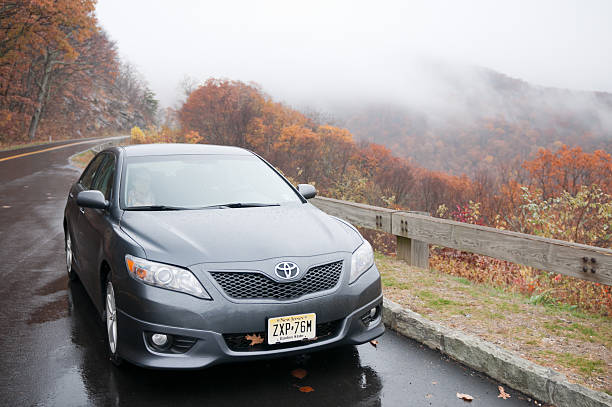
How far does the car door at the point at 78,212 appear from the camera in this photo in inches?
212

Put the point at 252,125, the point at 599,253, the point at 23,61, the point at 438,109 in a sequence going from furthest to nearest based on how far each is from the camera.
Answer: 1. the point at 438,109
2. the point at 23,61
3. the point at 252,125
4. the point at 599,253

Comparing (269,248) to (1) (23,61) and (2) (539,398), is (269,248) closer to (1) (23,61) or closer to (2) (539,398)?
(2) (539,398)

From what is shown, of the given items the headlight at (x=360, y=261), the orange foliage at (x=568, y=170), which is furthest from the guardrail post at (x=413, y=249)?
the orange foliage at (x=568, y=170)

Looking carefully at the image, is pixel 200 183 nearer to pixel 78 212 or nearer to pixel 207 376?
pixel 78 212

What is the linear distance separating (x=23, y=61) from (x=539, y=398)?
48.9 m

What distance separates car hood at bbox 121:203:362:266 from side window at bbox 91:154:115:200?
690 millimetres

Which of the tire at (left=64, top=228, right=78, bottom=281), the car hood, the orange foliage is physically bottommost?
the orange foliage

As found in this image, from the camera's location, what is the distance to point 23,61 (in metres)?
43.5

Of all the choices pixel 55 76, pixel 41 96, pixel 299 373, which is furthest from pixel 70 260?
pixel 55 76

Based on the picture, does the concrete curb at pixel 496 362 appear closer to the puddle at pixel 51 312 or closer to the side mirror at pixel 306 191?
the side mirror at pixel 306 191

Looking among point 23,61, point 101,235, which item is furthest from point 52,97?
point 101,235

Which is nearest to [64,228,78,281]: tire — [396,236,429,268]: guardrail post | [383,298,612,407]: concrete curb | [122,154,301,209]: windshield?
[122,154,301,209]: windshield

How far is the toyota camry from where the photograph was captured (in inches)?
133

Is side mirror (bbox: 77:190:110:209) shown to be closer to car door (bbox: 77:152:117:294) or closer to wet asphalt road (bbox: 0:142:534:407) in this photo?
car door (bbox: 77:152:117:294)
